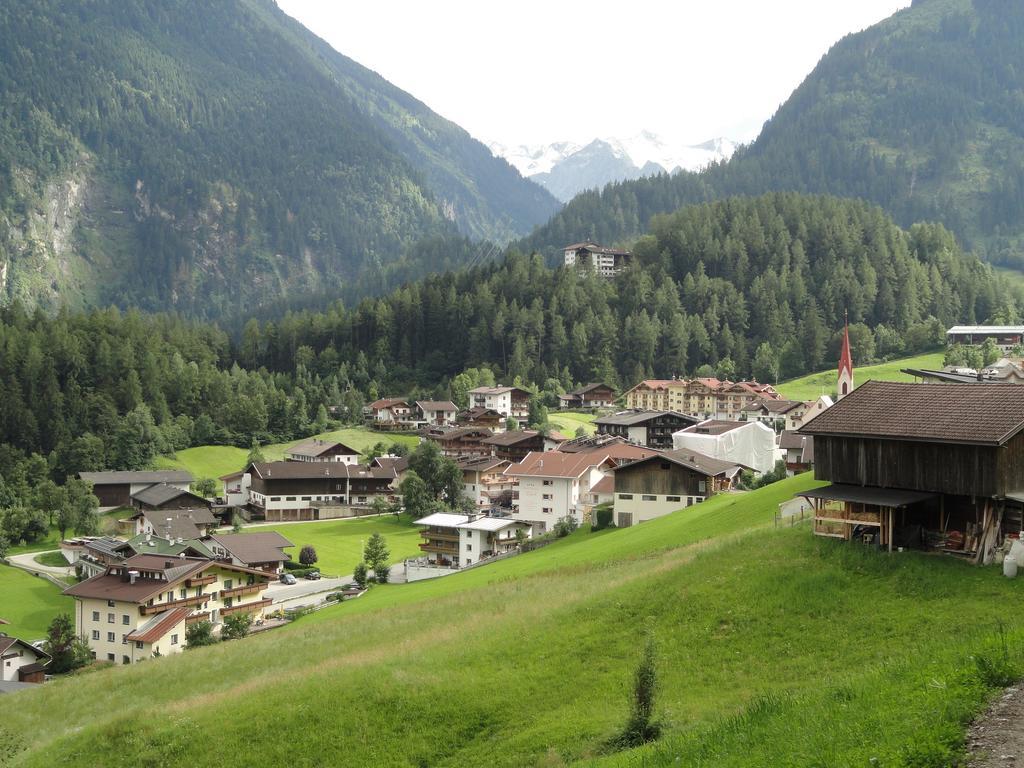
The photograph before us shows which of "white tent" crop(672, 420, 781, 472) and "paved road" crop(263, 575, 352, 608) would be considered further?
"white tent" crop(672, 420, 781, 472)

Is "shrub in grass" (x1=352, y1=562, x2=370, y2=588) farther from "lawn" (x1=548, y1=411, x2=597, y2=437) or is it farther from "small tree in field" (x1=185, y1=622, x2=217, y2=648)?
"lawn" (x1=548, y1=411, x2=597, y2=437)

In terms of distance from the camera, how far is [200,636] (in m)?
49.0

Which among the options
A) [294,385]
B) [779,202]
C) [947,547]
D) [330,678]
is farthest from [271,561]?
[779,202]

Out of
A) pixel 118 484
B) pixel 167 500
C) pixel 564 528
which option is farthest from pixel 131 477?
pixel 564 528

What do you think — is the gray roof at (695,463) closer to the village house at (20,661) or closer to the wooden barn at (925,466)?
the wooden barn at (925,466)

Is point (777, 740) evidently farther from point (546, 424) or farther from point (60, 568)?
point (546, 424)

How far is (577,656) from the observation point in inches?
883

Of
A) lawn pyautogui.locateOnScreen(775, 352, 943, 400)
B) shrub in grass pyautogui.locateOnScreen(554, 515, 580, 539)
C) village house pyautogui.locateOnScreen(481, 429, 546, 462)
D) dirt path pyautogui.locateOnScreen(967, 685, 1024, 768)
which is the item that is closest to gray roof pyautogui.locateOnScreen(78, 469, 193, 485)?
village house pyautogui.locateOnScreen(481, 429, 546, 462)

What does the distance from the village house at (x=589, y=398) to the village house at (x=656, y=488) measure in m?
77.8

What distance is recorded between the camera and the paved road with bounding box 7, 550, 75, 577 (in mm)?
69062

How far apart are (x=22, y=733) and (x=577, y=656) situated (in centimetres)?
1820

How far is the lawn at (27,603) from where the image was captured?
180 ft

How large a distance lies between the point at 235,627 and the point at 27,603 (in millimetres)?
19944

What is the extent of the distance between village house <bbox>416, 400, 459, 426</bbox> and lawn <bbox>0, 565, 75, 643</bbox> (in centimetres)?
6703
